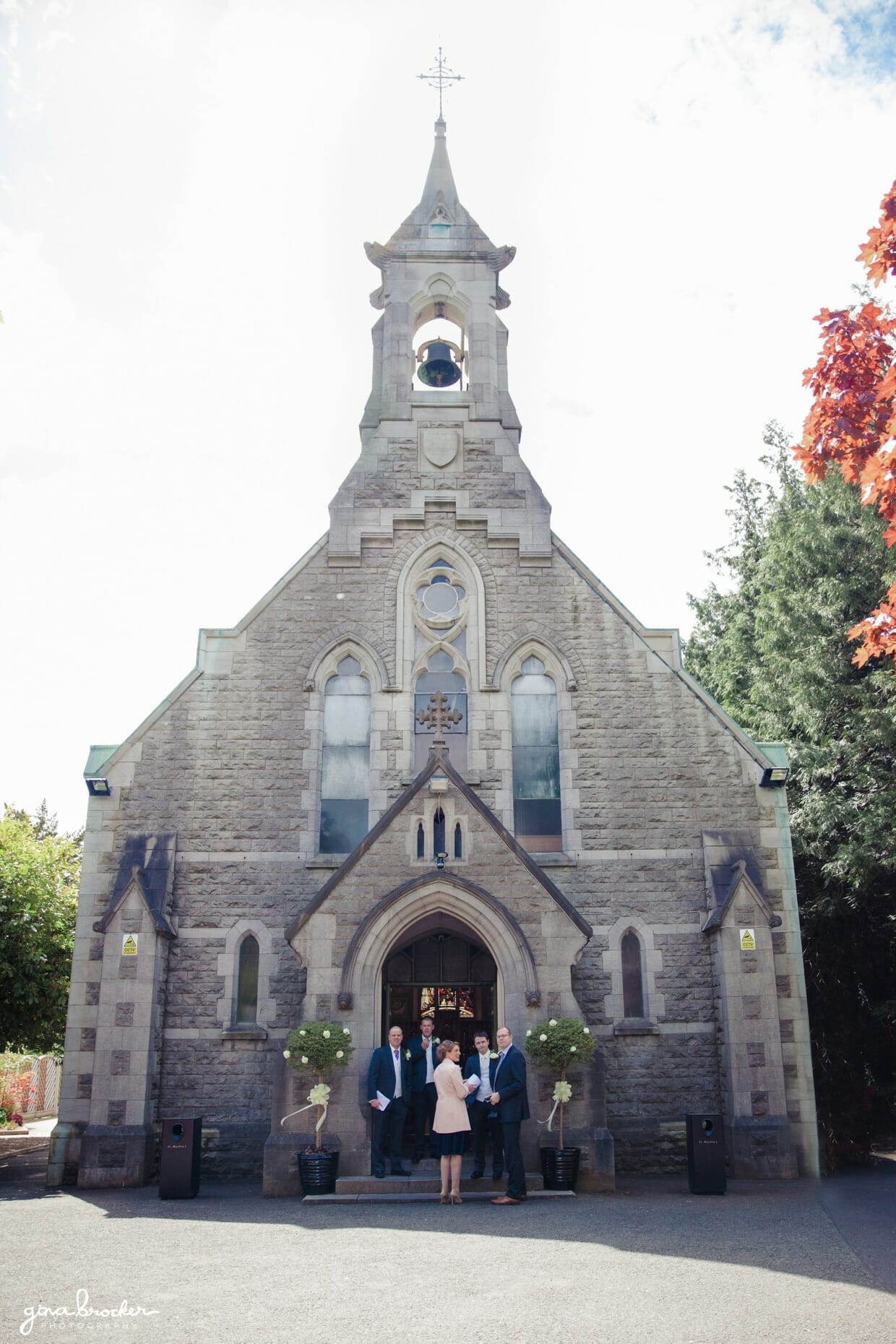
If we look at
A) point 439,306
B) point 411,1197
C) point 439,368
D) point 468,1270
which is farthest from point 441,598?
point 468,1270

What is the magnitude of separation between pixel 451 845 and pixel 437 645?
12.1ft

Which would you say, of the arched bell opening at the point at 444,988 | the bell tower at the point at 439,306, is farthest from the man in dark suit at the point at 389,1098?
the bell tower at the point at 439,306

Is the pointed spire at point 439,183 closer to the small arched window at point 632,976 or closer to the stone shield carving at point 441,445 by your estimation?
the stone shield carving at point 441,445

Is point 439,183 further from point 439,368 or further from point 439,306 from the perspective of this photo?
point 439,368

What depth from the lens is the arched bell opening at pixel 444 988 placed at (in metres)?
15.7

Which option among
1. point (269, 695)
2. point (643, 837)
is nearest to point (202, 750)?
point (269, 695)

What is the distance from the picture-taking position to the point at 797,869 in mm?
20234

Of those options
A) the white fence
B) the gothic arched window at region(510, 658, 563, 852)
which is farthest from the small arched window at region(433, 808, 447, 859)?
the white fence

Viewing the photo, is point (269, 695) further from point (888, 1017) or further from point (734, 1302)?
point (888, 1017)

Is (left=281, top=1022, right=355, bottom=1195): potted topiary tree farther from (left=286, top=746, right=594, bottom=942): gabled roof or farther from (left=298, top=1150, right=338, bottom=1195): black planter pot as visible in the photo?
A: (left=286, top=746, right=594, bottom=942): gabled roof

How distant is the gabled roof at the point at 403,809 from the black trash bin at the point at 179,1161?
7.90ft

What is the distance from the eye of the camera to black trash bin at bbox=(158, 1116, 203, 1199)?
12414 mm

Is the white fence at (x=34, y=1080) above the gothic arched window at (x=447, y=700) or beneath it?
beneath

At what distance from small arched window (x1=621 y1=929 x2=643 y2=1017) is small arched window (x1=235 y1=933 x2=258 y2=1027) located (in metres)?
4.98
